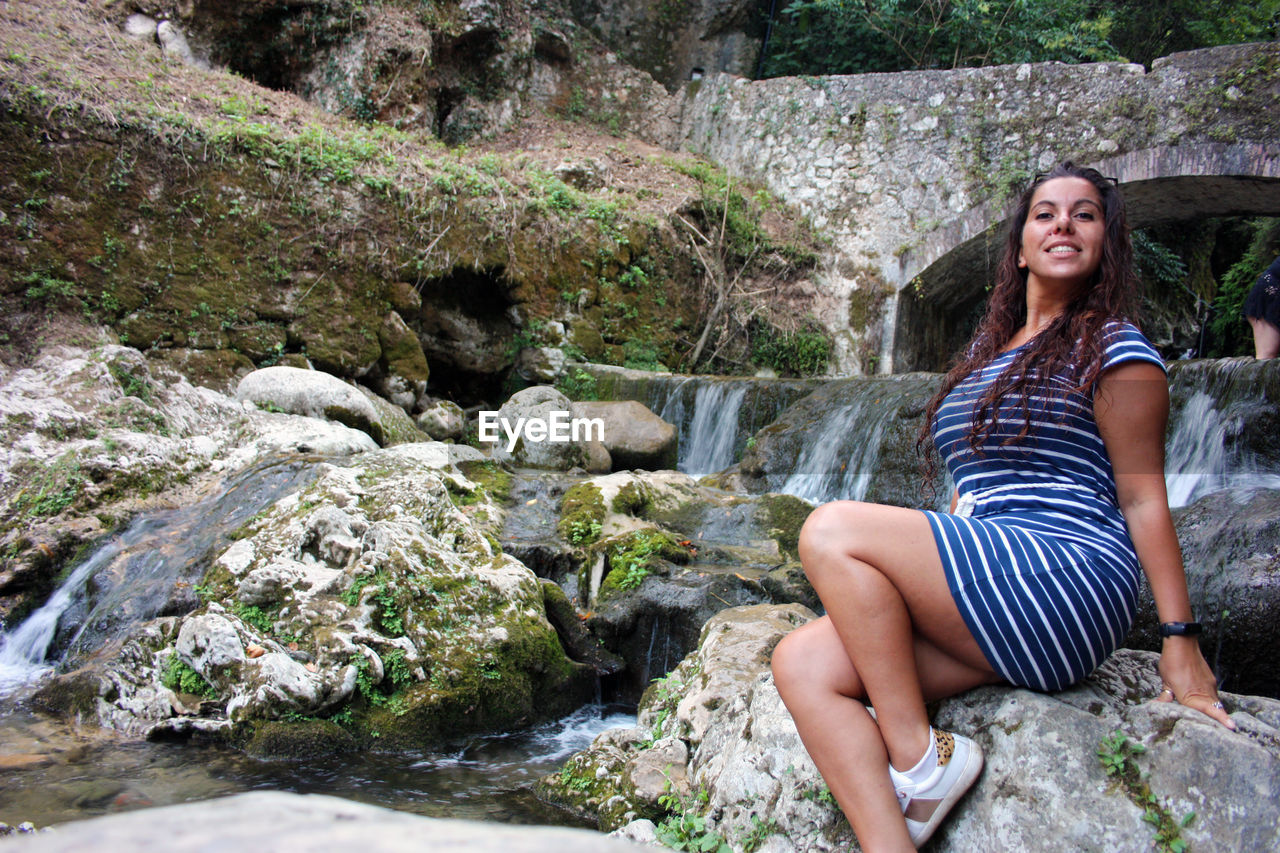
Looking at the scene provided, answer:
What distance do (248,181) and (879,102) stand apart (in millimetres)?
8479

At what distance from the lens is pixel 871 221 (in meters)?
11.4

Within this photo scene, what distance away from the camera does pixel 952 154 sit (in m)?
10.6

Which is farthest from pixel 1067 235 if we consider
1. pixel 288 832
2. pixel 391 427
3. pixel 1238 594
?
pixel 391 427

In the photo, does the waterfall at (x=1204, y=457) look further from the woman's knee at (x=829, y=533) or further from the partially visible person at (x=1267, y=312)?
the woman's knee at (x=829, y=533)

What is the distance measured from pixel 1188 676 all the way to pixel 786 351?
392 inches

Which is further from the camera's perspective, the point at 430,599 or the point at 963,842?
the point at 430,599

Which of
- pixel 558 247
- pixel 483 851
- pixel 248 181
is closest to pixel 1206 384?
pixel 483 851

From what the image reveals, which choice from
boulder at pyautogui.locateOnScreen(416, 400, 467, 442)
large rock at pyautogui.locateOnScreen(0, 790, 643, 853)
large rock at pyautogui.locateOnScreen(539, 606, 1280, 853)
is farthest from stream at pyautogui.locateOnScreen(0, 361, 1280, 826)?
boulder at pyautogui.locateOnScreen(416, 400, 467, 442)

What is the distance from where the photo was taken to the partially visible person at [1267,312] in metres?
5.15

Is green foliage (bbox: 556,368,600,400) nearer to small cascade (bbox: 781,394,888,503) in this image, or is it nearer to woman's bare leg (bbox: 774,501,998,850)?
small cascade (bbox: 781,394,888,503)

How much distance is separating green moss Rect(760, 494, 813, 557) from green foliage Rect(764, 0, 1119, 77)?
9.83m

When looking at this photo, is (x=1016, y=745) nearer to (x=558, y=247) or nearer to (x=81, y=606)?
(x=81, y=606)

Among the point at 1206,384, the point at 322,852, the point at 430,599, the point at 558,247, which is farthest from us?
the point at 558,247

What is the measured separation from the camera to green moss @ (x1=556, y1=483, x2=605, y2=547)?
5023 millimetres
